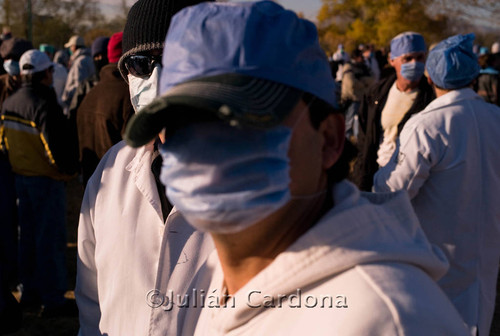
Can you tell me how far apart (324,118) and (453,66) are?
2.84 meters

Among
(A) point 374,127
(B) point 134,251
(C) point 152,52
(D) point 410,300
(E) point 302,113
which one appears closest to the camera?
(D) point 410,300

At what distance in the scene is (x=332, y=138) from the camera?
1276mm

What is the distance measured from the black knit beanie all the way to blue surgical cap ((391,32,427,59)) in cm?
375

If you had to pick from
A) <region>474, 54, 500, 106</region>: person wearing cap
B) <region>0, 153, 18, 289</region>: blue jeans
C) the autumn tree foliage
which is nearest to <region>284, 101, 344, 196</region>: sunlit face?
<region>0, 153, 18, 289</region>: blue jeans

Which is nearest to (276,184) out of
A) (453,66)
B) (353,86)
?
(453,66)

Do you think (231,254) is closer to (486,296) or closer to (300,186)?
(300,186)

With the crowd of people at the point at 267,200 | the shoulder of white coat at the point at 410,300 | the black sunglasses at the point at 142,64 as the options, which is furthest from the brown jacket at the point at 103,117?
the shoulder of white coat at the point at 410,300

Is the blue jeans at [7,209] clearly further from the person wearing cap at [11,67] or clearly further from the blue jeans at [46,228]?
the person wearing cap at [11,67]

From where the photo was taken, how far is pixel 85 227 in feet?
7.28

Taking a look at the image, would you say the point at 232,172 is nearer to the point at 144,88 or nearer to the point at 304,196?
the point at 304,196

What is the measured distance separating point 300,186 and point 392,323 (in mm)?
325

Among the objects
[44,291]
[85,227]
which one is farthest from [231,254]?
[44,291]

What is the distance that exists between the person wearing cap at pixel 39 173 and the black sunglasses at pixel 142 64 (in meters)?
2.94

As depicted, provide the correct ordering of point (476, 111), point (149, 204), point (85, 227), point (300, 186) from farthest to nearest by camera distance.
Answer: point (476, 111) < point (85, 227) < point (149, 204) < point (300, 186)
